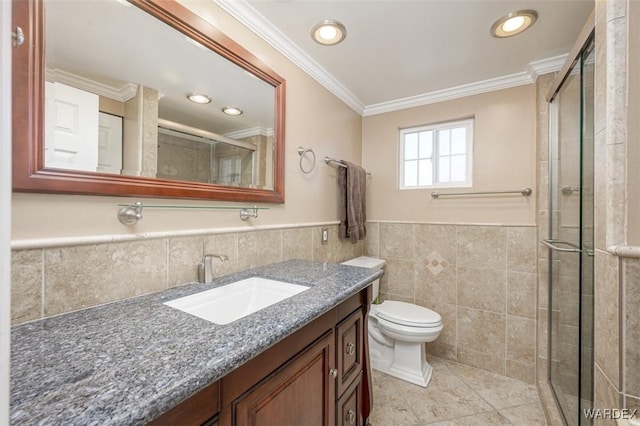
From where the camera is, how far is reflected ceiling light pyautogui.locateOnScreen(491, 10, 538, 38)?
1.41m

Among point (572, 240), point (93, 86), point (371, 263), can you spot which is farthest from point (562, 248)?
point (93, 86)

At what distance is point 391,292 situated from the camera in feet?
8.13

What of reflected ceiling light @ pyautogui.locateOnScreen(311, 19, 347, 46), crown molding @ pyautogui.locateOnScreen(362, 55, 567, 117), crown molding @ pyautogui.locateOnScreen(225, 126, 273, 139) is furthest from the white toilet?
reflected ceiling light @ pyautogui.locateOnScreen(311, 19, 347, 46)

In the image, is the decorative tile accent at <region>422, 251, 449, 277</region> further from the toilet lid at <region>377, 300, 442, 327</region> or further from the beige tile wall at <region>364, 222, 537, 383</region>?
the toilet lid at <region>377, 300, 442, 327</region>

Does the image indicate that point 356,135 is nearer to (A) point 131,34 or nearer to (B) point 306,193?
(B) point 306,193

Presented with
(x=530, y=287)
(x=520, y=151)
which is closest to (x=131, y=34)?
(x=520, y=151)

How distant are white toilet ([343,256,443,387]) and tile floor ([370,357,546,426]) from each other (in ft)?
0.22

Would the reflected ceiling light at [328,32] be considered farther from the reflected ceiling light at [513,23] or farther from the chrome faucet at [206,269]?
the chrome faucet at [206,269]

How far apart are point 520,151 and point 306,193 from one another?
1656mm

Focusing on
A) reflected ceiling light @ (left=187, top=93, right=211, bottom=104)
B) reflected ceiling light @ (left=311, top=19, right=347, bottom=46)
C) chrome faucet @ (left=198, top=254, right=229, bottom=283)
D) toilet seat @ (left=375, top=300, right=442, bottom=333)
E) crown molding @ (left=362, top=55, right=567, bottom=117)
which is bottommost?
toilet seat @ (left=375, top=300, right=442, bottom=333)

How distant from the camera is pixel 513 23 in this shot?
1.49m

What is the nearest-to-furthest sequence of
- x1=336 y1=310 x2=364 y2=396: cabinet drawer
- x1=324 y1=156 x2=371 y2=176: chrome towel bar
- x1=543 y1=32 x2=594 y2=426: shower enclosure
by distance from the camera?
x1=336 y1=310 x2=364 y2=396: cabinet drawer < x1=543 y1=32 x2=594 y2=426: shower enclosure < x1=324 y1=156 x2=371 y2=176: chrome towel bar

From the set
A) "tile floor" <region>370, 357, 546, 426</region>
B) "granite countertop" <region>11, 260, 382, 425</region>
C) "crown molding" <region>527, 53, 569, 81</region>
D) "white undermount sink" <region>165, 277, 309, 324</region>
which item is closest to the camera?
"granite countertop" <region>11, 260, 382, 425</region>

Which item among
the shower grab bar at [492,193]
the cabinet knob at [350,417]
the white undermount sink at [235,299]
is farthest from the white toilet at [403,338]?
the white undermount sink at [235,299]
